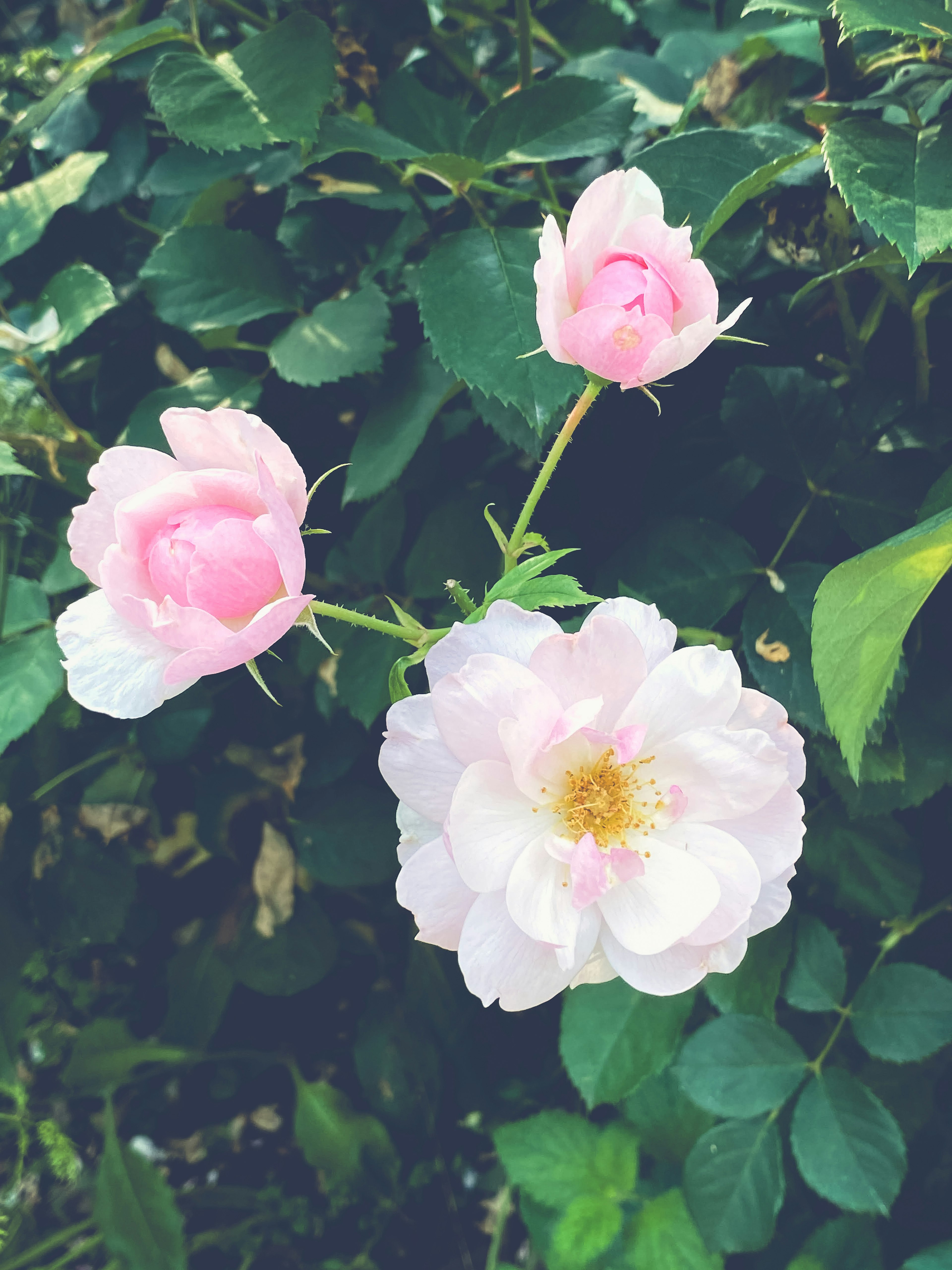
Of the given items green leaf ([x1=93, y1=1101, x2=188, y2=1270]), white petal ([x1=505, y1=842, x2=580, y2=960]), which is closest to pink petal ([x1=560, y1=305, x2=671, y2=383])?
white petal ([x1=505, y1=842, x2=580, y2=960])

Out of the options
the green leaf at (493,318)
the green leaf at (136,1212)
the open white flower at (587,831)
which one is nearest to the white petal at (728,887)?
the open white flower at (587,831)

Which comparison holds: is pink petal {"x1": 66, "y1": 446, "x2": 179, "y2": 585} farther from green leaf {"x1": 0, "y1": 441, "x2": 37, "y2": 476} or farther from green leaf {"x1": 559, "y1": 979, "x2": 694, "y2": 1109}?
green leaf {"x1": 559, "y1": 979, "x2": 694, "y2": 1109}

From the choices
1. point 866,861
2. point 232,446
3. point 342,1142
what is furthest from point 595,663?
point 342,1142

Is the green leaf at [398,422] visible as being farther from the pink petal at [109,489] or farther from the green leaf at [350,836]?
the green leaf at [350,836]

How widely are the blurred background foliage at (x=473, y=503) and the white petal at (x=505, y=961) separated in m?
0.32

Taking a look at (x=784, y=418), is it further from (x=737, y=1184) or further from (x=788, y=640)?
(x=737, y=1184)

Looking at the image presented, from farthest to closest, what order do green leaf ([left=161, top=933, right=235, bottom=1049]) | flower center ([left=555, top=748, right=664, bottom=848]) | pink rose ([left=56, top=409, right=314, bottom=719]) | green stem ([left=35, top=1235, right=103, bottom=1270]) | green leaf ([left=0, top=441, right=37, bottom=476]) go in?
green stem ([left=35, top=1235, right=103, bottom=1270]) → green leaf ([left=161, top=933, right=235, bottom=1049]) → green leaf ([left=0, top=441, right=37, bottom=476]) → flower center ([left=555, top=748, right=664, bottom=848]) → pink rose ([left=56, top=409, right=314, bottom=719])

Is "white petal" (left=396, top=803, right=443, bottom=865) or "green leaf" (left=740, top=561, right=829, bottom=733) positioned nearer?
"white petal" (left=396, top=803, right=443, bottom=865)

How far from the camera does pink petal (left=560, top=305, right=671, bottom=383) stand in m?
0.51

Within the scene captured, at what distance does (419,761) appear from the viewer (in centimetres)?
53

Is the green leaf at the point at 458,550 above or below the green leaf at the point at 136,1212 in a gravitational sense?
above

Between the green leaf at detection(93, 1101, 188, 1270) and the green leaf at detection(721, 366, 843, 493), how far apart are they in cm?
140

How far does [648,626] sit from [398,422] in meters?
0.38

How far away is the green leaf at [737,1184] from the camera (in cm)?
91
